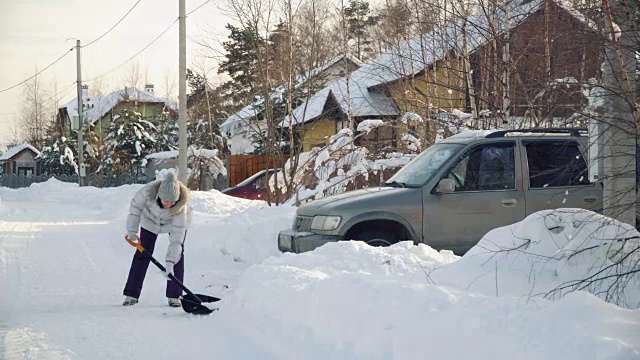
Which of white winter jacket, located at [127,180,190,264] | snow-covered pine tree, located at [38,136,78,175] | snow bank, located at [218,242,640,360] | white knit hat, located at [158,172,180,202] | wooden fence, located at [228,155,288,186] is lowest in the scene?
snow bank, located at [218,242,640,360]

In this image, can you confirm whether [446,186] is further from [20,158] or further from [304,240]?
[20,158]

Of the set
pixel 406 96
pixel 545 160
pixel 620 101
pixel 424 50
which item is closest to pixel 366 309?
pixel 620 101

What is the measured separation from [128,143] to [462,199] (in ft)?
127

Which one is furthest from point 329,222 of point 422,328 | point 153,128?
point 153,128

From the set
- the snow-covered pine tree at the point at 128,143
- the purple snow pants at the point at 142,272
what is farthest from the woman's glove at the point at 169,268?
the snow-covered pine tree at the point at 128,143

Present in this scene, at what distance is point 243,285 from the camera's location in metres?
8.11

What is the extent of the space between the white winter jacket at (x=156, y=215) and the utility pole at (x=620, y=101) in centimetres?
483

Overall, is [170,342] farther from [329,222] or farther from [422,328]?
[329,222]

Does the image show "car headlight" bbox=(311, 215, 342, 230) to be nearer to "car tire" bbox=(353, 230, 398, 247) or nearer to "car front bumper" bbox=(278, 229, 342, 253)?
"car front bumper" bbox=(278, 229, 342, 253)

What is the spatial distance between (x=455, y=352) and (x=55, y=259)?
899 cm

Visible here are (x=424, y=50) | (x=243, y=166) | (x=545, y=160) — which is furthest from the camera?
(x=243, y=166)

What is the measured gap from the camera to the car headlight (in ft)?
30.2

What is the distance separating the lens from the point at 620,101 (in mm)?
5555

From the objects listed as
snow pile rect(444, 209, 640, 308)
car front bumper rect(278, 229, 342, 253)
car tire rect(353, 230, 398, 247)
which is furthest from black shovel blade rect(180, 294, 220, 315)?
snow pile rect(444, 209, 640, 308)
